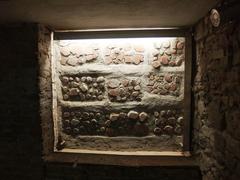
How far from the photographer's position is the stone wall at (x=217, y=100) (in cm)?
167

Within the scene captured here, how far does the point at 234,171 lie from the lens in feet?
5.52

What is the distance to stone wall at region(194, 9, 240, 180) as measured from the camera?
167 centimetres

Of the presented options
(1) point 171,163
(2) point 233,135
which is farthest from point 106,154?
(2) point 233,135

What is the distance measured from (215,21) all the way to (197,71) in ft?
2.62

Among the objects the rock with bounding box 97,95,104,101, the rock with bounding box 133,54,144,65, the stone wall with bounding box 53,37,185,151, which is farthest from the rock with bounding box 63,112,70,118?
the rock with bounding box 133,54,144,65

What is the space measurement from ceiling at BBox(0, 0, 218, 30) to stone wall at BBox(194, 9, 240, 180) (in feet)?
0.85

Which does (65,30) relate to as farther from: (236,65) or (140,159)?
(236,65)

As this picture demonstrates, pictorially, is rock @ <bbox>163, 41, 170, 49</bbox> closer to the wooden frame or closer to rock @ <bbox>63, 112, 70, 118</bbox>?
the wooden frame

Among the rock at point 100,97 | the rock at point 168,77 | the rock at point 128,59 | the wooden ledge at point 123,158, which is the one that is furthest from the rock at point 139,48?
the wooden ledge at point 123,158

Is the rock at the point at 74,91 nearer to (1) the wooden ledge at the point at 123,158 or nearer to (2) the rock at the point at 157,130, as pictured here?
(1) the wooden ledge at the point at 123,158

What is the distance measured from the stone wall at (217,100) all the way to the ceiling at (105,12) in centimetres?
26

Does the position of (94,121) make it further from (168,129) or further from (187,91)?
(187,91)

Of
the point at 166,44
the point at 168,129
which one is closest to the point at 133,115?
the point at 168,129

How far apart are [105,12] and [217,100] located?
1.13 meters
